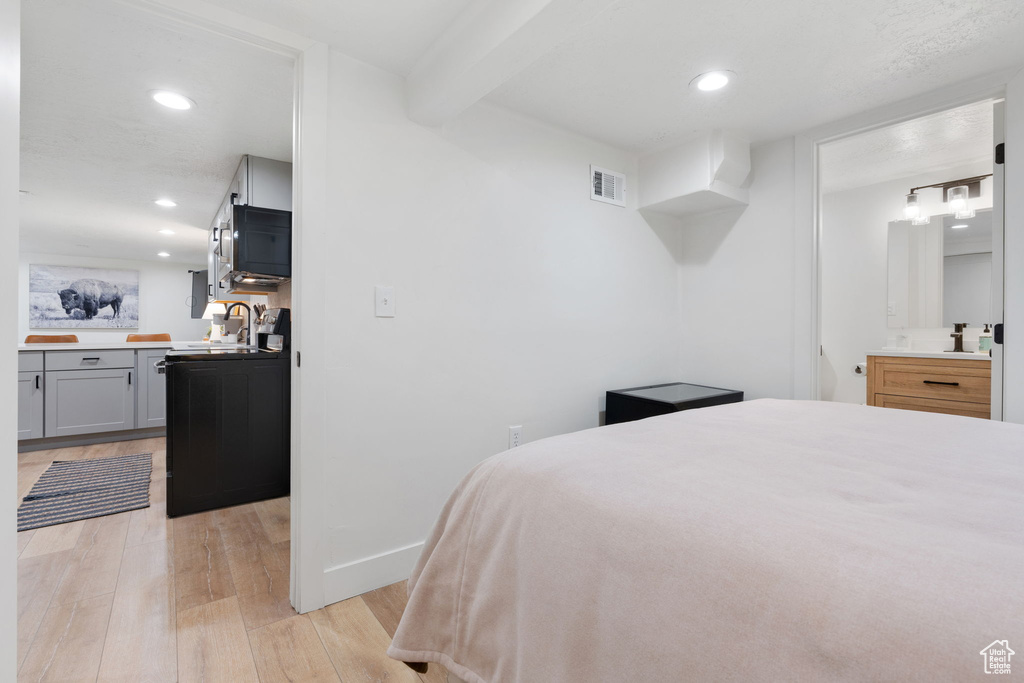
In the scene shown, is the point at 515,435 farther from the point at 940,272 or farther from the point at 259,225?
the point at 940,272

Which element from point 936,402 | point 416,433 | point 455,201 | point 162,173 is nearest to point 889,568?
point 416,433

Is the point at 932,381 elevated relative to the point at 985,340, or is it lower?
lower

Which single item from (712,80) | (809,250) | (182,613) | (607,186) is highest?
(712,80)

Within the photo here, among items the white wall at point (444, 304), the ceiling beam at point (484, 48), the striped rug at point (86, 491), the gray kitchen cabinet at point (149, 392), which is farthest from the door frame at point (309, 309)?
the gray kitchen cabinet at point (149, 392)

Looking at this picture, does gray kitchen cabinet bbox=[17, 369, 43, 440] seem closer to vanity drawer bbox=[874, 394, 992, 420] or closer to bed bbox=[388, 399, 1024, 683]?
bed bbox=[388, 399, 1024, 683]

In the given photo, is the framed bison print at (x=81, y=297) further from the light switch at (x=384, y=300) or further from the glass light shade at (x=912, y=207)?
the glass light shade at (x=912, y=207)

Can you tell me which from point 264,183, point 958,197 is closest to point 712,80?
point 958,197

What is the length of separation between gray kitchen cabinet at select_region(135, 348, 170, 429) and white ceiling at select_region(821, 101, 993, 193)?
18.6 feet

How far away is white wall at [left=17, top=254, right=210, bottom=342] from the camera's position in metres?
7.14

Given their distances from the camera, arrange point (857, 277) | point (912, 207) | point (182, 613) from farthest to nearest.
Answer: point (857, 277) → point (912, 207) → point (182, 613)

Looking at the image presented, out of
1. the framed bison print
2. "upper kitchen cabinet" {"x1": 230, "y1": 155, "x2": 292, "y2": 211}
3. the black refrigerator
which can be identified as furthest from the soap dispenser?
the framed bison print

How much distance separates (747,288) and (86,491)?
4.39 metres

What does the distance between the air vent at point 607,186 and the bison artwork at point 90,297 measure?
8016mm

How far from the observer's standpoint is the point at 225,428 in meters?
2.82
